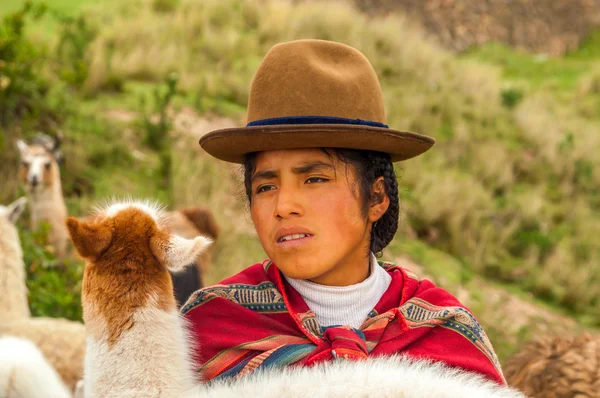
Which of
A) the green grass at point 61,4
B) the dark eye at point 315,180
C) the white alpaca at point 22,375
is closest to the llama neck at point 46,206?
the white alpaca at point 22,375

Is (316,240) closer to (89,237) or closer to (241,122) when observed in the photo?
(89,237)

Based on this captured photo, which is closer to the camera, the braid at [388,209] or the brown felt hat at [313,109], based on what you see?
the brown felt hat at [313,109]

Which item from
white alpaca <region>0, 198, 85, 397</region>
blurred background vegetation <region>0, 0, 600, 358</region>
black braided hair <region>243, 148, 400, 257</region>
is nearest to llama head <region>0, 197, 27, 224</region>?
white alpaca <region>0, 198, 85, 397</region>

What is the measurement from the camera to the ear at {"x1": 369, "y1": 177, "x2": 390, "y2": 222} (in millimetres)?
2340

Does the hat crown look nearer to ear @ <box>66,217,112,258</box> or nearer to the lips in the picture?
the lips

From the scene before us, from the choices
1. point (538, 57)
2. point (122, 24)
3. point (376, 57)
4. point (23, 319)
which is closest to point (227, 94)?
point (122, 24)

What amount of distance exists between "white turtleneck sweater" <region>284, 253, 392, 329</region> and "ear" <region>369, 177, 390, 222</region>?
22 centimetres

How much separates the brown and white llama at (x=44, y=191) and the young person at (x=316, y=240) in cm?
391

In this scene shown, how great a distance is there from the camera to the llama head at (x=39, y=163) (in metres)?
5.86

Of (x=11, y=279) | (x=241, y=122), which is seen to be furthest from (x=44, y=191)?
(x=241, y=122)

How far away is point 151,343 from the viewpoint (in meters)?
1.82

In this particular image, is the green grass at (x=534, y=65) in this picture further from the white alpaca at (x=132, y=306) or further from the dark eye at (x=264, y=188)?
the white alpaca at (x=132, y=306)

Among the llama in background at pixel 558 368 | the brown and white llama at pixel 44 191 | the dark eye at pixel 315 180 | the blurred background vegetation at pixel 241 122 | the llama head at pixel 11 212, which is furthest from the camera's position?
the blurred background vegetation at pixel 241 122

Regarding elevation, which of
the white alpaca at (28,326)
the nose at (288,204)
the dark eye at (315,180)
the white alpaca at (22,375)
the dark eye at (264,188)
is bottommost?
the white alpaca at (28,326)
